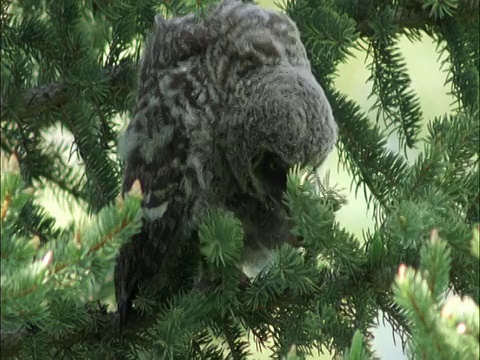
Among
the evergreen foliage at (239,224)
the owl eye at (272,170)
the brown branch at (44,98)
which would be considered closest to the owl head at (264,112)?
the owl eye at (272,170)

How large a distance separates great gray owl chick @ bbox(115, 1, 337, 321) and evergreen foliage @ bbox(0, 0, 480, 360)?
0.24ft

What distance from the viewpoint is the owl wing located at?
2.39 metres

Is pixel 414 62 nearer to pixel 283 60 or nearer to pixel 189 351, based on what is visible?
pixel 283 60

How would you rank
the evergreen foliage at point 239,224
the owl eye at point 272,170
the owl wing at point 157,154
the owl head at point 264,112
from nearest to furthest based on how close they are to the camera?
the evergreen foliage at point 239,224 < the owl head at point 264,112 < the owl eye at point 272,170 < the owl wing at point 157,154

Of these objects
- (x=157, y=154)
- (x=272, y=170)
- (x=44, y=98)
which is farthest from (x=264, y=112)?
(x=44, y=98)

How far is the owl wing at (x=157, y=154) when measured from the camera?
2.39 m

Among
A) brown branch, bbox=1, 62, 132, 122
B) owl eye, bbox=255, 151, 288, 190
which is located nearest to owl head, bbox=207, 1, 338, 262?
owl eye, bbox=255, 151, 288, 190

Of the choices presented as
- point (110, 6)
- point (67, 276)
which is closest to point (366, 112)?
point (110, 6)

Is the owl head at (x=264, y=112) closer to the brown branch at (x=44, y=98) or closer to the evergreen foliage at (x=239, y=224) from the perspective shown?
the evergreen foliage at (x=239, y=224)

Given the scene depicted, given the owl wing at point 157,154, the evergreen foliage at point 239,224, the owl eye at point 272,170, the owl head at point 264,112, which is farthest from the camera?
→ the owl wing at point 157,154

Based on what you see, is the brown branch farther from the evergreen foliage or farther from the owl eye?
the owl eye

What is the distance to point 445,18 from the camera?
245cm

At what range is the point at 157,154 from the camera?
244cm

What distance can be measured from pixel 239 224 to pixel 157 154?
642mm
